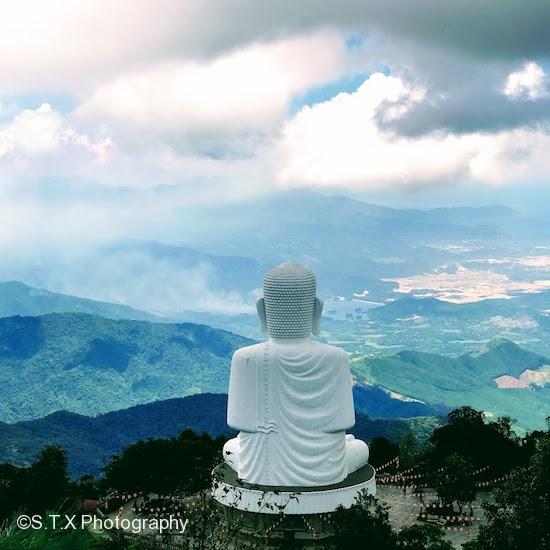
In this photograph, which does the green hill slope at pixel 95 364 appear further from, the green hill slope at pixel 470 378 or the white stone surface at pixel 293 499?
the white stone surface at pixel 293 499

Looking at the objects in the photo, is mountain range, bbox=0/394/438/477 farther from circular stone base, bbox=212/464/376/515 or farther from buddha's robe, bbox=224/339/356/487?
circular stone base, bbox=212/464/376/515

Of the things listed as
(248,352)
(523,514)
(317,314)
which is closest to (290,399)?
(248,352)

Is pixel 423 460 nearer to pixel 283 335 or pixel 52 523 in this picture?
pixel 283 335

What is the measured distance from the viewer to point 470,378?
163250 millimetres

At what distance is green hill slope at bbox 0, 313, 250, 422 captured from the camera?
12394cm

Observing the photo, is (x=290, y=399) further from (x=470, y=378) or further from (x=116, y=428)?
(x=470, y=378)

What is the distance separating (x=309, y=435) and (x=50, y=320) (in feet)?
408

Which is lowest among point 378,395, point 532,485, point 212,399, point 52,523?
point 52,523

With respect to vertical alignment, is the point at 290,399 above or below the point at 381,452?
above

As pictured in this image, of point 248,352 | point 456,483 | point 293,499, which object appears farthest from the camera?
point 456,483

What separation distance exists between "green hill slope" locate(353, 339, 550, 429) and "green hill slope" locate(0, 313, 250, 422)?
29412mm

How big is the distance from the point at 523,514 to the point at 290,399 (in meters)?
8.21

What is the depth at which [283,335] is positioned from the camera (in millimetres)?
24891

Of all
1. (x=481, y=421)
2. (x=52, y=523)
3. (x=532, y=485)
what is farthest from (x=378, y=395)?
(x=52, y=523)
